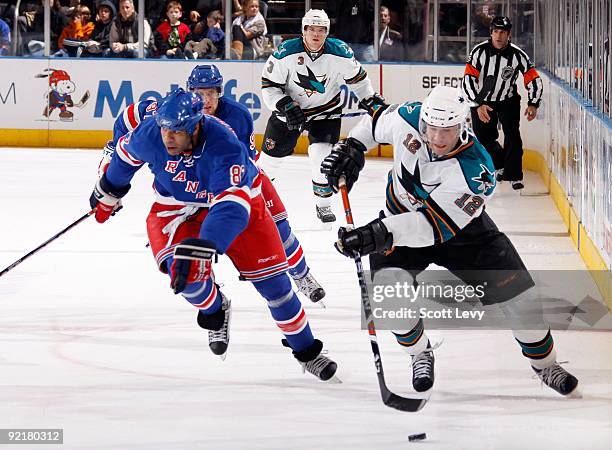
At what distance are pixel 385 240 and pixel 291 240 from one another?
1409 mm

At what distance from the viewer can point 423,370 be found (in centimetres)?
385

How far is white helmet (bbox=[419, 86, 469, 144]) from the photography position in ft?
11.6

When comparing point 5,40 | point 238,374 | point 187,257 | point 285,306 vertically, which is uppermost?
point 5,40

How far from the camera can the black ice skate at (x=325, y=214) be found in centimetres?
Answer: 723

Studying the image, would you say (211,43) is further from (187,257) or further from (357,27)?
(187,257)

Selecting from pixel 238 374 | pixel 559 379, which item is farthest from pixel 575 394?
pixel 238 374

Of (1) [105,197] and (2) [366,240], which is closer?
(2) [366,240]

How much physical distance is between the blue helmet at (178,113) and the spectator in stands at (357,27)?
7.25 m

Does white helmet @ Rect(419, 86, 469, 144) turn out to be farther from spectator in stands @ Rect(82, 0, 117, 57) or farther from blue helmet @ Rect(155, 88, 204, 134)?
spectator in stands @ Rect(82, 0, 117, 57)

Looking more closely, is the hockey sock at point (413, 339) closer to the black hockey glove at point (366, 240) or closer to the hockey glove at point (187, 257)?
the black hockey glove at point (366, 240)

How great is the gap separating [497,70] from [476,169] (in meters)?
4.98

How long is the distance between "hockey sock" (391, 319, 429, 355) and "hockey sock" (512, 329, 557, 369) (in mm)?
291
